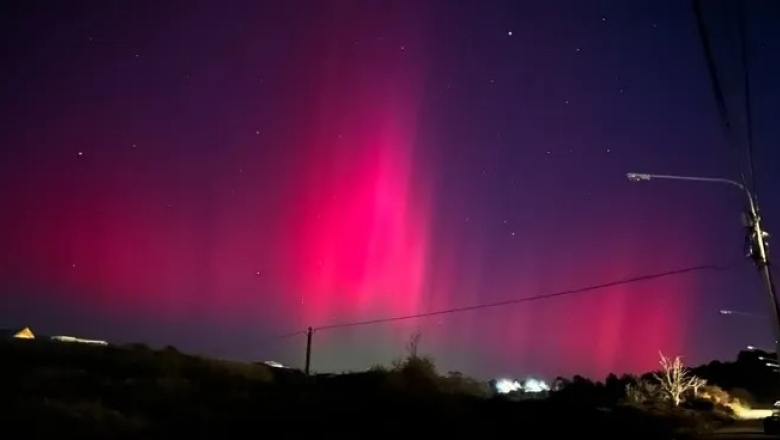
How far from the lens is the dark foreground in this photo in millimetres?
22375

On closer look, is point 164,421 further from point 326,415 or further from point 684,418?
point 684,418

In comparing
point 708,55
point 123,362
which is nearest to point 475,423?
point 708,55

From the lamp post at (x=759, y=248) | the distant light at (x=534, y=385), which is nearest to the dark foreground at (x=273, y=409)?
the lamp post at (x=759, y=248)

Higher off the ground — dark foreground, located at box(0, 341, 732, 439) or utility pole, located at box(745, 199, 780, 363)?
utility pole, located at box(745, 199, 780, 363)

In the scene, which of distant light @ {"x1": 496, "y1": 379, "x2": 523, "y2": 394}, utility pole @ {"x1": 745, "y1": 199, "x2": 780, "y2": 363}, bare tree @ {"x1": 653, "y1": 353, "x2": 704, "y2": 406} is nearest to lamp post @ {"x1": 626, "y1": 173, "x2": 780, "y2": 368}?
utility pole @ {"x1": 745, "y1": 199, "x2": 780, "y2": 363}

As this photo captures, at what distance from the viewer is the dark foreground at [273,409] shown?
73.4 feet

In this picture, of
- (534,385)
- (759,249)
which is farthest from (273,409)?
(534,385)

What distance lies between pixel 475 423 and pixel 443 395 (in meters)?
6.23

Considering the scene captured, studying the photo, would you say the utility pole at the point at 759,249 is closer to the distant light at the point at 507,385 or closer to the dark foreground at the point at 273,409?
the dark foreground at the point at 273,409

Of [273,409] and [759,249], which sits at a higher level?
[759,249]

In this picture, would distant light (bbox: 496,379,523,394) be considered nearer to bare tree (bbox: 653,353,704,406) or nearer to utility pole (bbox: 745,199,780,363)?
bare tree (bbox: 653,353,704,406)

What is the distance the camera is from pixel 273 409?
27.4 m

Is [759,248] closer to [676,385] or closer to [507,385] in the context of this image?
[676,385]

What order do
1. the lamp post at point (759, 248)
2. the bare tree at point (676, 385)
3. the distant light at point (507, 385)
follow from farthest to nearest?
the distant light at point (507, 385) < the bare tree at point (676, 385) < the lamp post at point (759, 248)
